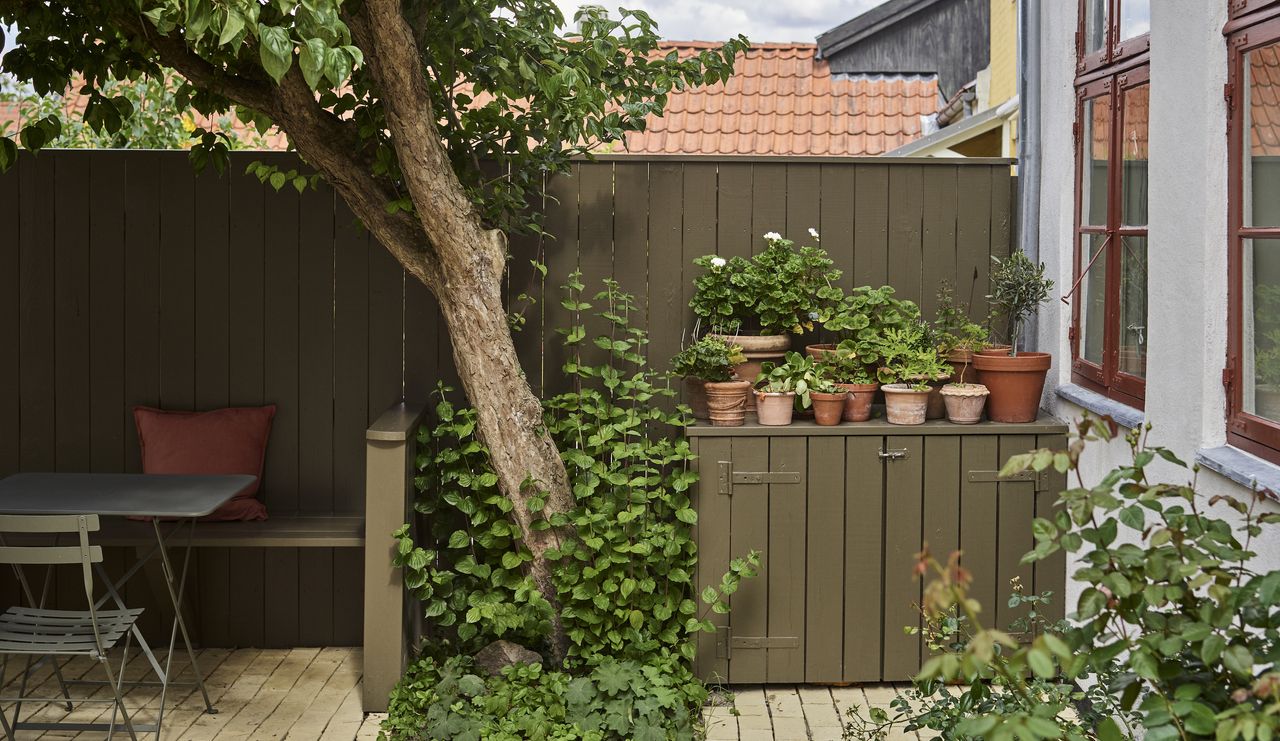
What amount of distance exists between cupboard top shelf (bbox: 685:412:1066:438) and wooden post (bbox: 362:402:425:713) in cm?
111

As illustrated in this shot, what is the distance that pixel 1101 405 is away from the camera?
14.9ft

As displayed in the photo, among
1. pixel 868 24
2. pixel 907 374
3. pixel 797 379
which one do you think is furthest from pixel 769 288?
pixel 868 24

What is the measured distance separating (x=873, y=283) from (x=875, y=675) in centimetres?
164

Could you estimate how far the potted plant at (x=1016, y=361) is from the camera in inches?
193

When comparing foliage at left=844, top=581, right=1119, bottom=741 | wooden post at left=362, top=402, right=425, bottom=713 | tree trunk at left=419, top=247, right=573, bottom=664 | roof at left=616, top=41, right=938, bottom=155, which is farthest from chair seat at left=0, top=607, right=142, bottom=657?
roof at left=616, top=41, right=938, bottom=155

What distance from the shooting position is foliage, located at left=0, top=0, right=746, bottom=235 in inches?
Result: 165

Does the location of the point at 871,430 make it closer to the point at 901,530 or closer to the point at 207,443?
the point at 901,530

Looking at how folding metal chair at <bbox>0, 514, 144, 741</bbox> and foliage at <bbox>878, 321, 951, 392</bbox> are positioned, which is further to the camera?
foliage at <bbox>878, 321, 951, 392</bbox>

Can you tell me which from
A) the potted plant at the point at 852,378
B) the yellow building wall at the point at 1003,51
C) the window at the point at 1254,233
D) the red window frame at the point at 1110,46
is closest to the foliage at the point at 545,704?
the potted plant at the point at 852,378

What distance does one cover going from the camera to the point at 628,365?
5.44 meters

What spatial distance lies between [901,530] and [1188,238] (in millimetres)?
1678

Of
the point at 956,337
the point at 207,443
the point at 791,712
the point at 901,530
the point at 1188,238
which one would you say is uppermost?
the point at 1188,238

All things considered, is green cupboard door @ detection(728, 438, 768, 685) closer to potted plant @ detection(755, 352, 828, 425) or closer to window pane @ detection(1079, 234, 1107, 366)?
potted plant @ detection(755, 352, 828, 425)

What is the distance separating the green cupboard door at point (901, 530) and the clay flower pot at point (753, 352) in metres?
0.59
